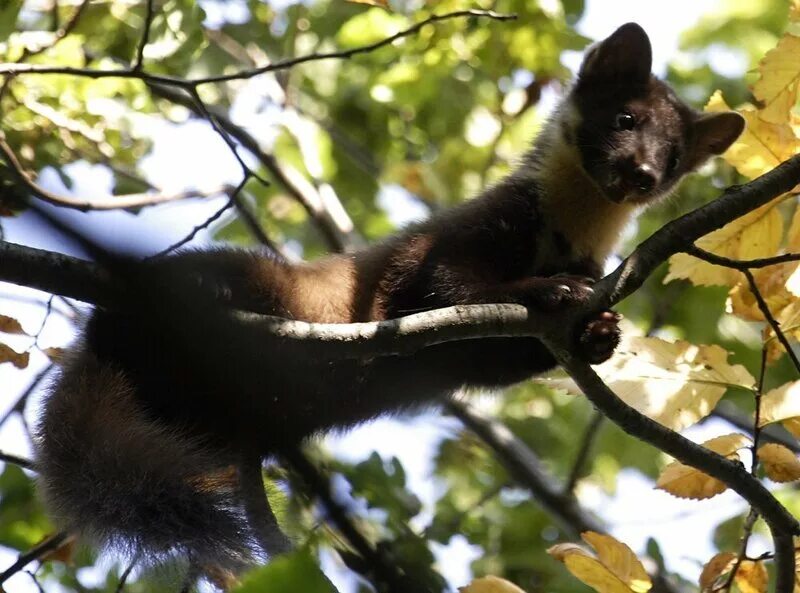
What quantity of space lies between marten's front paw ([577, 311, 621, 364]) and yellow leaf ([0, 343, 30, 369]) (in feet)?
8.10

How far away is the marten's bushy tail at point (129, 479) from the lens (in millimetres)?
3902

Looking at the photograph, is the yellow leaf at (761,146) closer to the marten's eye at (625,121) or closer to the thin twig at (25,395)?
the marten's eye at (625,121)

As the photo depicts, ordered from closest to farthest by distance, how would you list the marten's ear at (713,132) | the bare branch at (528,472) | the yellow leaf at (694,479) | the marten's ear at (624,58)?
the yellow leaf at (694,479) → the marten's ear at (624,58) → the marten's ear at (713,132) → the bare branch at (528,472)

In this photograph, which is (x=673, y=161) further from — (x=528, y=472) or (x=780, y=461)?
(x=780, y=461)

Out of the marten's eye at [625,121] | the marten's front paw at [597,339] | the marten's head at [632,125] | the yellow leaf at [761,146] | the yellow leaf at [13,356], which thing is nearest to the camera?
the yellow leaf at [761,146]

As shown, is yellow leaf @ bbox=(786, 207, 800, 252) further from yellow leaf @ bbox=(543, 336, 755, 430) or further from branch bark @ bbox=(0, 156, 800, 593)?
yellow leaf @ bbox=(543, 336, 755, 430)

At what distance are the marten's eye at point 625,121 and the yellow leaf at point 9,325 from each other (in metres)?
3.41

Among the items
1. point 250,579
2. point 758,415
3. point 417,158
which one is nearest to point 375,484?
point 758,415

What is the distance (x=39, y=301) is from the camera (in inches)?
199

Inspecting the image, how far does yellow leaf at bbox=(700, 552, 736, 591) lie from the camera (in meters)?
3.82

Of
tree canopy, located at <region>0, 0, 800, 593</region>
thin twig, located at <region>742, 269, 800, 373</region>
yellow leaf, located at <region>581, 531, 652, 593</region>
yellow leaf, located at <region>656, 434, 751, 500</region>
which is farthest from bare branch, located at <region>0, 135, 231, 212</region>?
thin twig, located at <region>742, 269, 800, 373</region>

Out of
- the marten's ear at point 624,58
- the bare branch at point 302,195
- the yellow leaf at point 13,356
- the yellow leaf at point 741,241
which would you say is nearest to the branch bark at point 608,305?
the yellow leaf at point 741,241

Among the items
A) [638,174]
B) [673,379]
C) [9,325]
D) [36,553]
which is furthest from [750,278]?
[36,553]

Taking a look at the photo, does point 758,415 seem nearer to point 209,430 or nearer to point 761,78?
point 761,78
